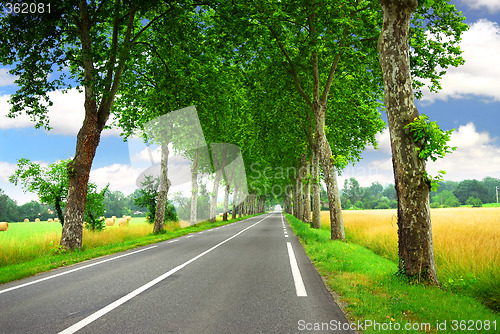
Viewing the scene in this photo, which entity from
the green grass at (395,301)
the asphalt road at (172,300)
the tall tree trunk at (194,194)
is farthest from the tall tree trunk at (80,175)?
the tall tree trunk at (194,194)

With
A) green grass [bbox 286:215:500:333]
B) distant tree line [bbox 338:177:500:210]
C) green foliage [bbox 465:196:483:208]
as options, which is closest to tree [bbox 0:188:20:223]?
green grass [bbox 286:215:500:333]

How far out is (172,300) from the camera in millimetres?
4992

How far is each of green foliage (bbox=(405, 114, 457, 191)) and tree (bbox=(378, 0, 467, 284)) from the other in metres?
0.11

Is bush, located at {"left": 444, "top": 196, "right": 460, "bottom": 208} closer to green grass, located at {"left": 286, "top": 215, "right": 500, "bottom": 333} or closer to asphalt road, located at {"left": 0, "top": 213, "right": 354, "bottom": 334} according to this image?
green grass, located at {"left": 286, "top": 215, "right": 500, "bottom": 333}

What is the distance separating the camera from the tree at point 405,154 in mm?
5520

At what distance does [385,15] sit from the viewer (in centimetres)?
605

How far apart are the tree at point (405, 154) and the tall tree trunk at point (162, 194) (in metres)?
17.3

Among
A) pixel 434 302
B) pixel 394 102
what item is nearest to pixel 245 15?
pixel 394 102

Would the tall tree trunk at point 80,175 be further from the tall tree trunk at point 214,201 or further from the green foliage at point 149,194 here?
the tall tree trunk at point 214,201

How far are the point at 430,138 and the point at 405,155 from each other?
0.51 m

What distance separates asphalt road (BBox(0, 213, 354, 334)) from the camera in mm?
3916

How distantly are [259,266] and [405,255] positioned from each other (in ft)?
12.1

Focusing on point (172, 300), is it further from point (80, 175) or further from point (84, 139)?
point (84, 139)

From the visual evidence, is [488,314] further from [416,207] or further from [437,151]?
[437,151]
